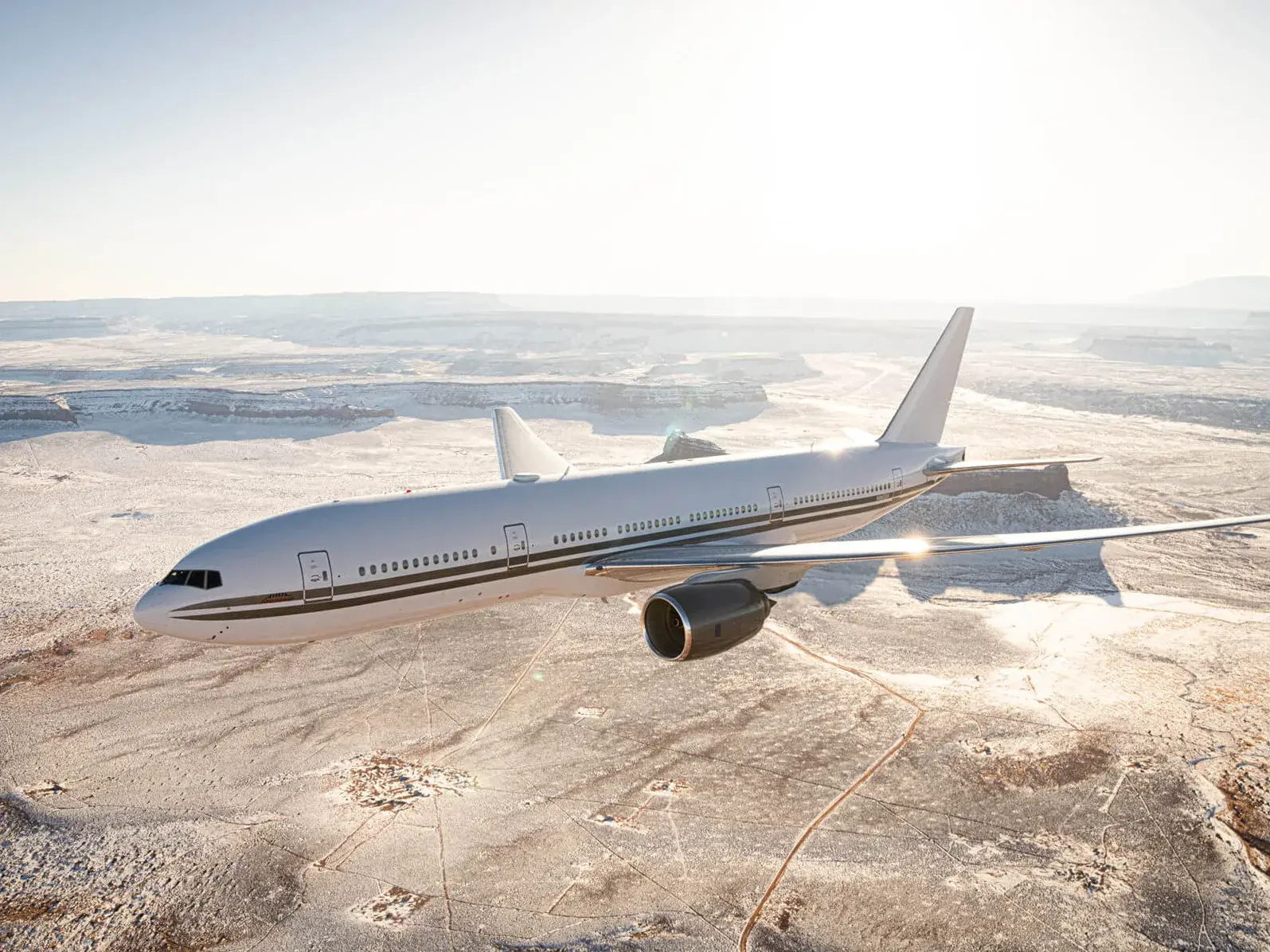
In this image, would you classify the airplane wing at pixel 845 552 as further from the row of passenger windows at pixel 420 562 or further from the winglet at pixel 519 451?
the winglet at pixel 519 451

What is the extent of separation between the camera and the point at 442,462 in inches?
2314

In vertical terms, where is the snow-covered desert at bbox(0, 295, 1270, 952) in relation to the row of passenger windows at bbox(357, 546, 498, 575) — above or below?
below

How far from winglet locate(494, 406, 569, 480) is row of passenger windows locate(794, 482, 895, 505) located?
8.63m

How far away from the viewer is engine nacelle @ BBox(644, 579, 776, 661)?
20297 millimetres

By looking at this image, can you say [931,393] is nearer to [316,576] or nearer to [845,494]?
[845,494]

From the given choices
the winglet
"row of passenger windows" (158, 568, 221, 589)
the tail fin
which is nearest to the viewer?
"row of passenger windows" (158, 568, 221, 589)

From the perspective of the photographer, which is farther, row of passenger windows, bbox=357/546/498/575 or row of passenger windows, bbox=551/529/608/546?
row of passenger windows, bbox=551/529/608/546

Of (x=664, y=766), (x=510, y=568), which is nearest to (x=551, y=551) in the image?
(x=510, y=568)

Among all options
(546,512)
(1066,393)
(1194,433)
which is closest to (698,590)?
(546,512)

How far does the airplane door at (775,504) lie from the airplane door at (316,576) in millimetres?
14283

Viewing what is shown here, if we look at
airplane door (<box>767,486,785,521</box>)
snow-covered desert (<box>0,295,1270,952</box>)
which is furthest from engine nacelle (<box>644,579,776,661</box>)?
airplane door (<box>767,486,785,521</box>)

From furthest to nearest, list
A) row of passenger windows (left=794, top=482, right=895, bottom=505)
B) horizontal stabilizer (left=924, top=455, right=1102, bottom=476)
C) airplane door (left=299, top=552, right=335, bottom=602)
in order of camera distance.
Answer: horizontal stabilizer (left=924, top=455, right=1102, bottom=476) → row of passenger windows (left=794, top=482, right=895, bottom=505) → airplane door (left=299, top=552, right=335, bottom=602)

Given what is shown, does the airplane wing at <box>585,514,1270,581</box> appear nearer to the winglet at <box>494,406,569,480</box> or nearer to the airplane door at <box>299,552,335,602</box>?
the winglet at <box>494,406,569,480</box>

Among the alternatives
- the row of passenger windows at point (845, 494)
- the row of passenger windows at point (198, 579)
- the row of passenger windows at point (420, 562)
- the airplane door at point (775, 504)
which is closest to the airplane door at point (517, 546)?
the row of passenger windows at point (420, 562)
